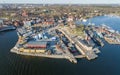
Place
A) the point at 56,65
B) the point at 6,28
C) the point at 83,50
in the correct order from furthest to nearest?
1. the point at 6,28
2. the point at 83,50
3. the point at 56,65

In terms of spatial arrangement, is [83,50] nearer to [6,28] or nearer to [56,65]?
[56,65]

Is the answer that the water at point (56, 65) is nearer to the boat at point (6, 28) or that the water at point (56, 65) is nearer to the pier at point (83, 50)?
the pier at point (83, 50)

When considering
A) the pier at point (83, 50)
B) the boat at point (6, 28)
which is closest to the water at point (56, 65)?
the pier at point (83, 50)

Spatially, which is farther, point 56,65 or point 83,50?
point 83,50

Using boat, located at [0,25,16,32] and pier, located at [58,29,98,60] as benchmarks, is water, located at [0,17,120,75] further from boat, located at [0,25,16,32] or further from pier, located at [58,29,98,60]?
boat, located at [0,25,16,32]

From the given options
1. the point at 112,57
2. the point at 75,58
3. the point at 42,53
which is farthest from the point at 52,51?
the point at 112,57

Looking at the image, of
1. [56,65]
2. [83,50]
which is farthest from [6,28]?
[56,65]

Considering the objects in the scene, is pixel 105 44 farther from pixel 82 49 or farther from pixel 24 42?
pixel 24 42

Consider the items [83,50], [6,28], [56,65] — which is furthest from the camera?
[6,28]

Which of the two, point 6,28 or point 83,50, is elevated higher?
point 83,50
